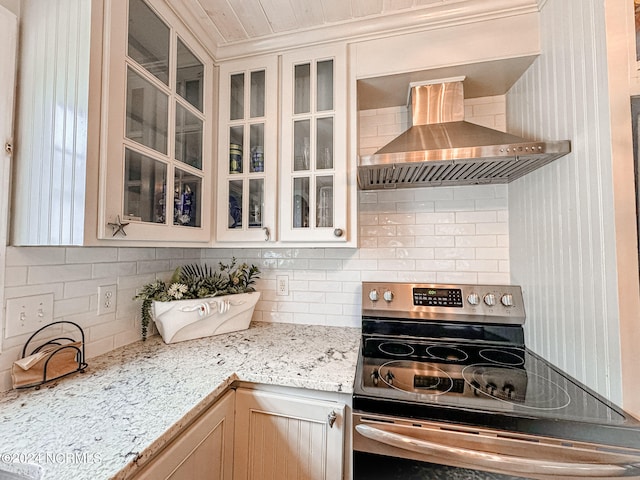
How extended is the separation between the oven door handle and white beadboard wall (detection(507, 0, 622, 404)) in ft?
0.67

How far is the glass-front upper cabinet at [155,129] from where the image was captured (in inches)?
37.2

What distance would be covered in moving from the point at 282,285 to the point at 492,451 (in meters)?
1.22

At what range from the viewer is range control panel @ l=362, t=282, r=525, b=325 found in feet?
4.63

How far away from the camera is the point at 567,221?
1.06 m

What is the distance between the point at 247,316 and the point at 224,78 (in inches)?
51.7

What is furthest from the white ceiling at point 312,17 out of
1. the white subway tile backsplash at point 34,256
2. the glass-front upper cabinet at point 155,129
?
the white subway tile backsplash at point 34,256

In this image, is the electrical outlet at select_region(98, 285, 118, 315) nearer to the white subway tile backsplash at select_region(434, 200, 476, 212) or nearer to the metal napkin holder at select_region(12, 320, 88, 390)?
the metal napkin holder at select_region(12, 320, 88, 390)

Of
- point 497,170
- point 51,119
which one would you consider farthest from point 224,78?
point 497,170

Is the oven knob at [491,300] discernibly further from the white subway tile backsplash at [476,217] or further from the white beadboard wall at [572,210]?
the white subway tile backsplash at [476,217]

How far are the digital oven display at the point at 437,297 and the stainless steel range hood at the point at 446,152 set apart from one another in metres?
0.58

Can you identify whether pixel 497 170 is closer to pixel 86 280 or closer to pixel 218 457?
pixel 218 457

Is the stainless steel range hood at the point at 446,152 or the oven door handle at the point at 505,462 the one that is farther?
the stainless steel range hood at the point at 446,152

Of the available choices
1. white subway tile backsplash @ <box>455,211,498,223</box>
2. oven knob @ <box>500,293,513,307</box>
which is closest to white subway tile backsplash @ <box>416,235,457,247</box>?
white subway tile backsplash @ <box>455,211,498,223</box>

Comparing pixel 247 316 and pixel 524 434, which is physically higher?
pixel 247 316
